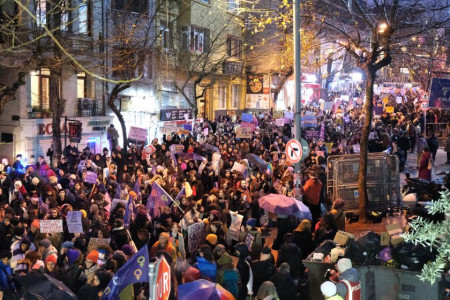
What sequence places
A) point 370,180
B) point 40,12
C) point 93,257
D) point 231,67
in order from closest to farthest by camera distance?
point 93,257 → point 370,180 → point 40,12 → point 231,67

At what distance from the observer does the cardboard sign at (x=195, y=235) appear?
11.4 meters

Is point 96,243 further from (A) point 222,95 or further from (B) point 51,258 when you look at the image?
(A) point 222,95

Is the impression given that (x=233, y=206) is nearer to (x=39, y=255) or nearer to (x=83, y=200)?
(x=83, y=200)

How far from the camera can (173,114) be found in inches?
1072

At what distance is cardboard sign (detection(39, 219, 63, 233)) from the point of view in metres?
10.6

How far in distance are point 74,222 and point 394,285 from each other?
5.84 m

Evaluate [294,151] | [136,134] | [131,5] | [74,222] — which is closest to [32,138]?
[136,134]

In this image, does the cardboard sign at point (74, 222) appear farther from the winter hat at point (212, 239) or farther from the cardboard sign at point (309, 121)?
the cardboard sign at point (309, 121)

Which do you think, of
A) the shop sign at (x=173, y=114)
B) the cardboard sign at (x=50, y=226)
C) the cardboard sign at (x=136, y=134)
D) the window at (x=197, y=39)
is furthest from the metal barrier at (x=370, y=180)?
the window at (x=197, y=39)

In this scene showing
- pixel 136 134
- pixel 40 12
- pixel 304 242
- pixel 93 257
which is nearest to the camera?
pixel 93 257

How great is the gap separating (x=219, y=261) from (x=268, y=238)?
19.6 feet

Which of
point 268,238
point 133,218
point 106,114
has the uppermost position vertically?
point 106,114

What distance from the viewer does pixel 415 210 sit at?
13.9m

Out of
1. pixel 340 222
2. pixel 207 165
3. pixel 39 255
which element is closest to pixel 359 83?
pixel 207 165
